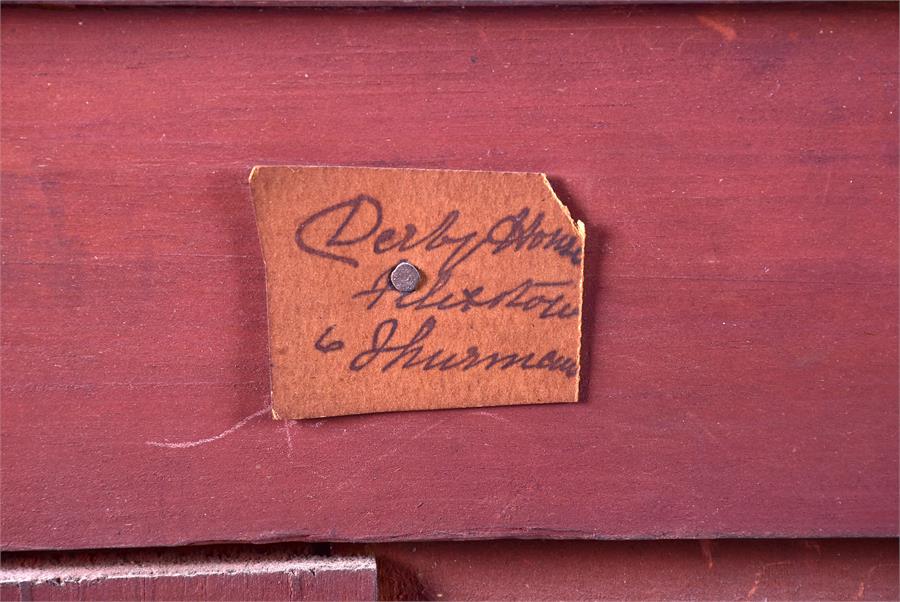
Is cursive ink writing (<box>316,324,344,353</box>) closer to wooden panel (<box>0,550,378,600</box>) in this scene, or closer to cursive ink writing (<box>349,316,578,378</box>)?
cursive ink writing (<box>349,316,578,378</box>)

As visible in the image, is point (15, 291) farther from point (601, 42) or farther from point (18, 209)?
point (601, 42)

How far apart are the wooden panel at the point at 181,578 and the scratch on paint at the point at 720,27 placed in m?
0.31

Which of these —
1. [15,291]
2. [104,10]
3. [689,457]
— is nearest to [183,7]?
[104,10]

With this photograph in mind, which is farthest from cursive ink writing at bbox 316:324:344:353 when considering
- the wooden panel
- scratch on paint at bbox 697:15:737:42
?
scratch on paint at bbox 697:15:737:42

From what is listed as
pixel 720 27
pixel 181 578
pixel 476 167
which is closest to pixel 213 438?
pixel 181 578

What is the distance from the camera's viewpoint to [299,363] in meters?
0.38

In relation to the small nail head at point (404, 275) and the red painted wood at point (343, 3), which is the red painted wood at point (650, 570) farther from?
the red painted wood at point (343, 3)

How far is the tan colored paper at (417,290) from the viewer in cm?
38

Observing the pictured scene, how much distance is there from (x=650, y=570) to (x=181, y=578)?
0.25 metres

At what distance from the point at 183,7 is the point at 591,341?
0.25m

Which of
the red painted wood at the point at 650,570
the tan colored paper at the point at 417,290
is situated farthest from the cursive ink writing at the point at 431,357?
the red painted wood at the point at 650,570

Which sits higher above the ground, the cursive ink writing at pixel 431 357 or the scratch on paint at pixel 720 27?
the scratch on paint at pixel 720 27

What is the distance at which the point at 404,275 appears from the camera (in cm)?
38

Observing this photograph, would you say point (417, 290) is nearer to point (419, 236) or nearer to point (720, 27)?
point (419, 236)
